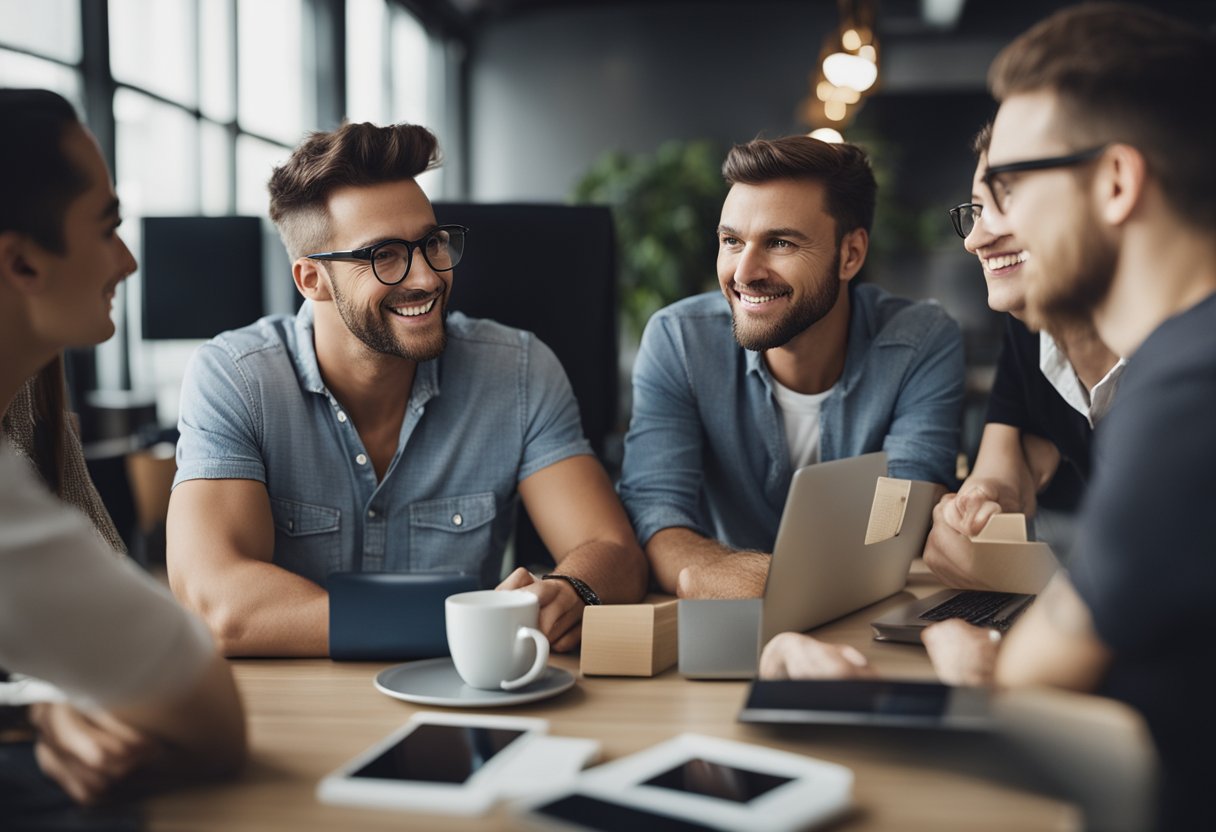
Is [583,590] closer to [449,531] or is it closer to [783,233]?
[449,531]

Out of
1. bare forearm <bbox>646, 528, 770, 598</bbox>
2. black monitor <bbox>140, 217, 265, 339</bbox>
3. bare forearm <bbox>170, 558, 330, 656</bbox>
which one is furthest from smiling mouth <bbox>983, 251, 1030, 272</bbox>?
black monitor <bbox>140, 217, 265, 339</bbox>

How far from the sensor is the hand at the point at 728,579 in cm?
145

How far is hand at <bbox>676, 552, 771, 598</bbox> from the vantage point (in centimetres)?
145

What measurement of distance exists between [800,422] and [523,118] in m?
8.11

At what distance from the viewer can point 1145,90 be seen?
93 centimetres

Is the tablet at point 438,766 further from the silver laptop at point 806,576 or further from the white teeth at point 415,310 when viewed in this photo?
the white teeth at point 415,310

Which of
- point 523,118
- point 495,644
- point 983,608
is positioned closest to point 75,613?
point 495,644

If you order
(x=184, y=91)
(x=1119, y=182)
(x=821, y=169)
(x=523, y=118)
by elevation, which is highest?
(x=523, y=118)

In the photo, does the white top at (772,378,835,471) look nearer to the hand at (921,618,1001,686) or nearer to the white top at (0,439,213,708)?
the hand at (921,618,1001,686)

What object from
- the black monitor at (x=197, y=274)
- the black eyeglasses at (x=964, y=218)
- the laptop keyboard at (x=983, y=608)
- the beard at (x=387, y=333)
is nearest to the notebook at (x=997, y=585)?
the laptop keyboard at (x=983, y=608)

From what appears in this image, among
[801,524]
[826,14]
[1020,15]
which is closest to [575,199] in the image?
[826,14]

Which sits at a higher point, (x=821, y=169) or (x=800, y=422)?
(x=821, y=169)

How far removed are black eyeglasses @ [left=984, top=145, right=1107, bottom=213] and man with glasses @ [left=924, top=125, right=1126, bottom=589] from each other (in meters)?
0.69

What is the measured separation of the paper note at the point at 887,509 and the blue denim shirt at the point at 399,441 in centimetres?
65
